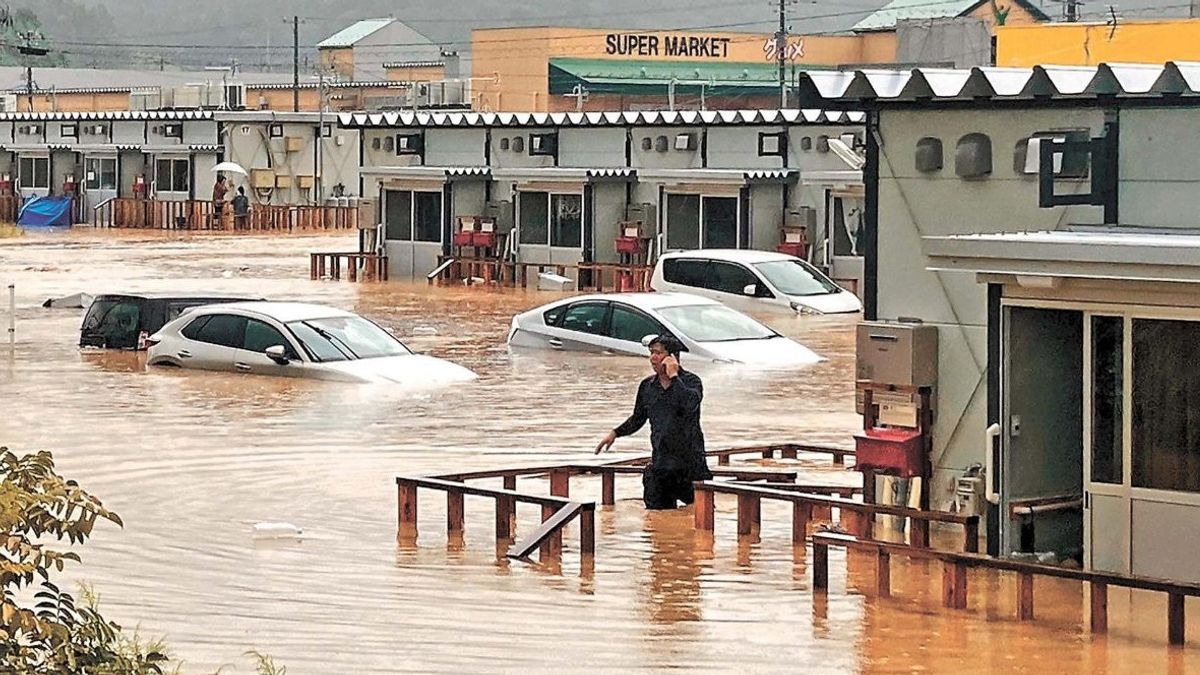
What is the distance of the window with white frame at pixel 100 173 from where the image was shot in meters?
80.6

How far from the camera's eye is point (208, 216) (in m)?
76.2

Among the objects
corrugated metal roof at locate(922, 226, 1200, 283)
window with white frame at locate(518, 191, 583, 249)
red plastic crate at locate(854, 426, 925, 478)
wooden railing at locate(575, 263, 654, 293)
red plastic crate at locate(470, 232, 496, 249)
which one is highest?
window with white frame at locate(518, 191, 583, 249)

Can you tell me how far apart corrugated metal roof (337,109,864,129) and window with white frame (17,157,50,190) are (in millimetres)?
29578

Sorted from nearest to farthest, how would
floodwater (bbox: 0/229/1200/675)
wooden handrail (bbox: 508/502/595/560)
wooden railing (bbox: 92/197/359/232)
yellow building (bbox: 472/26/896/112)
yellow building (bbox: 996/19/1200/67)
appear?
floodwater (bbox: 0/229/1200/675), wooden handrail (bbox: 508/502/595/560), yellow building (bbox: 996/19/1200/67), wooden railing (bbox: 92/197/359/232), yellow building (bbox: 472/26/896/112)

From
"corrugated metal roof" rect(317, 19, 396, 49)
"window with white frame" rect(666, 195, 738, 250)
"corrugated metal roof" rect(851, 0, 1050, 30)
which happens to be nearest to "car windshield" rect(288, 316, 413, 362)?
"window with white frame" rect(666, 195, 738, 250)

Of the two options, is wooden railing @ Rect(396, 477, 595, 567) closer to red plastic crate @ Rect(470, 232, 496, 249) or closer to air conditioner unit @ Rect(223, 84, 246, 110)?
red plastic crate @ Rect(470, 232, 496, 249)

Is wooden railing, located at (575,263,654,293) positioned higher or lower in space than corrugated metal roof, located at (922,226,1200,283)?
lower

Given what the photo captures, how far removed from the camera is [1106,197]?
1558cm

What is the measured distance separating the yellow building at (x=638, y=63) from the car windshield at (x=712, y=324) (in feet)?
238

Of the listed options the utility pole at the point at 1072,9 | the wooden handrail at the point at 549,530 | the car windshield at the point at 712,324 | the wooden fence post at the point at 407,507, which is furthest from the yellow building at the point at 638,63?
the wooden handrail at the point at 549,530

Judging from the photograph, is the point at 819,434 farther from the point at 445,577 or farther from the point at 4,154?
the point at 4,154

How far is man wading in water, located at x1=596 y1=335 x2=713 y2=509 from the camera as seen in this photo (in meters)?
16.7

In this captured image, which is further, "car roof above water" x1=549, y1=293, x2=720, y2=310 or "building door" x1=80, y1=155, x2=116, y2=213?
"building door" x1=80, y1=155, x2=116, y2=213

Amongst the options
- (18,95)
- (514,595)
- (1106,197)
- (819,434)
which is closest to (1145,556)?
(1106,197)
